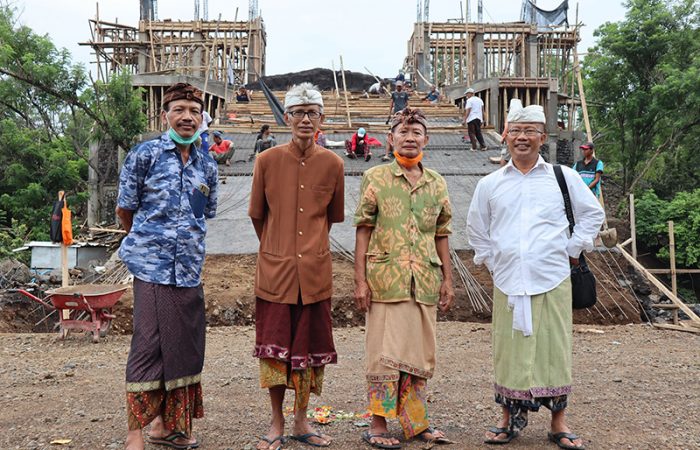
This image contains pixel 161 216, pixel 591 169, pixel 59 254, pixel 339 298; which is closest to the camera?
pixel 161 216

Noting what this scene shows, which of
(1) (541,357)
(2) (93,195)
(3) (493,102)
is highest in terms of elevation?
(3) (493,102)

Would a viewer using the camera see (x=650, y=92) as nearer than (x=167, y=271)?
No

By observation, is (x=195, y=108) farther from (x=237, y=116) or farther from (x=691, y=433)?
(x=237, y=116)

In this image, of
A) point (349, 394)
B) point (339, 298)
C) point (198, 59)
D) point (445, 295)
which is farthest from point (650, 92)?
point (445, 295)

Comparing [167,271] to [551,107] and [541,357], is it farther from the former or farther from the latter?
[551,107]

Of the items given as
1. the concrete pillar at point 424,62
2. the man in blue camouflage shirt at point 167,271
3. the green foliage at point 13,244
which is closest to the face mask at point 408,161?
the man in blue camouflage shirt at point 167,271

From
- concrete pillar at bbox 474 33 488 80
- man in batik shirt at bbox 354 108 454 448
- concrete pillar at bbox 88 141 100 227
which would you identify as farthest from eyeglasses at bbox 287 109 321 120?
concrete pillar at bbox 474 33 488 80

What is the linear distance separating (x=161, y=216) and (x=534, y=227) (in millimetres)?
1955

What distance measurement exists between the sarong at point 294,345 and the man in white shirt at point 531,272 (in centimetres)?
95

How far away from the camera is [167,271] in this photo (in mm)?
3354

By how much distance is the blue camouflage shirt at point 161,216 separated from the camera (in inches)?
132

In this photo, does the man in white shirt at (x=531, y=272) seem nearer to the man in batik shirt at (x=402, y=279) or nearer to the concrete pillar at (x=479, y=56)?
the man in batik shirt at (x=402, y=279)

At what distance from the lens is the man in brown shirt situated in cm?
345

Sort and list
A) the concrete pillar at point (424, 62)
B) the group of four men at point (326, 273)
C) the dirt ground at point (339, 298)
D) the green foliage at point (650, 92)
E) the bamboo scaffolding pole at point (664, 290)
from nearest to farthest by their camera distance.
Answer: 1. the group of four men at point (326, 273)
2. the dirt ground at point (339, 298)
3. the bamboo scaffolding pole at point (664, 290)
4. the green foliage at point (650, 92)
5. the concrete pillar at point (424, 62)
